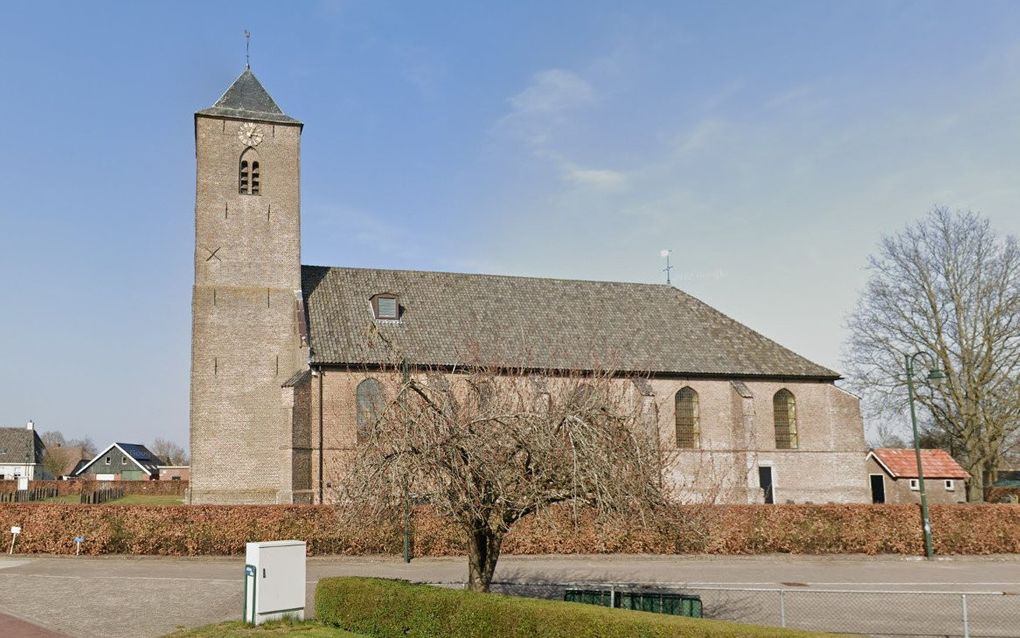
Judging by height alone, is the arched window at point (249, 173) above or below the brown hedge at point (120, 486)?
above

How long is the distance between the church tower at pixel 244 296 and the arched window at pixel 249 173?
4 cm

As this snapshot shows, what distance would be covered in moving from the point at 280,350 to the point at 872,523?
22872 mm

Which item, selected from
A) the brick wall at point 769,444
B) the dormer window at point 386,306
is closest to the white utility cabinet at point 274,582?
the dormer window at point 386,306

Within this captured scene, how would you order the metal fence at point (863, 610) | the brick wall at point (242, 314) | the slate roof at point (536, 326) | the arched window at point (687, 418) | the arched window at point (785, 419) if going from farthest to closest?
the arched window at point (785, 419), the arched window at point (687, 418), the slate roof at point (536, 326), the brick wall at point (242, 314), the metal fence at point (863, 610)

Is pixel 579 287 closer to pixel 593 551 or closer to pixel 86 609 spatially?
pixel 593 551

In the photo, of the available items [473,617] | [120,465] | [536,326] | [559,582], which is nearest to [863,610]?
[559,582]

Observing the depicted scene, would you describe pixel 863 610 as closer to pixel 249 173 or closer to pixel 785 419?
pixel 785 419

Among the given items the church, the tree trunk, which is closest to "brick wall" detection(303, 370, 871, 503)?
the church

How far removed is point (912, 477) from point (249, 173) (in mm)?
37834

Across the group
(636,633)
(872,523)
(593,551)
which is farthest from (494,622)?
(872,523)

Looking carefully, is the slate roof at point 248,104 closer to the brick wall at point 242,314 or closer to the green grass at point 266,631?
the brick wall at point 242,314

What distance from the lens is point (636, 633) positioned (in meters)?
9.80

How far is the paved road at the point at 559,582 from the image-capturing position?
588 inches

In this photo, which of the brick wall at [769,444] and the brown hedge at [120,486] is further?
the brown hedge at [120,486]
